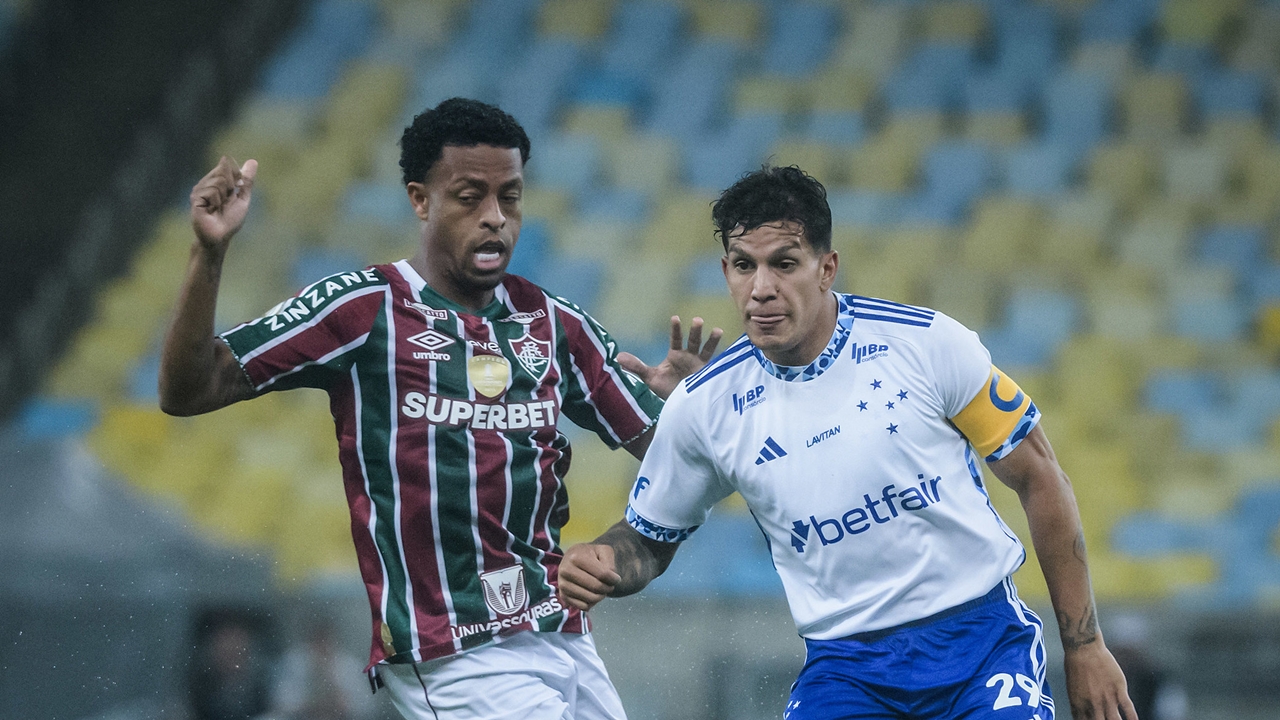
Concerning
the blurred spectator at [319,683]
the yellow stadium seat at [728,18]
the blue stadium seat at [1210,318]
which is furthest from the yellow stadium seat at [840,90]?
the blurred spectator at [319,683]

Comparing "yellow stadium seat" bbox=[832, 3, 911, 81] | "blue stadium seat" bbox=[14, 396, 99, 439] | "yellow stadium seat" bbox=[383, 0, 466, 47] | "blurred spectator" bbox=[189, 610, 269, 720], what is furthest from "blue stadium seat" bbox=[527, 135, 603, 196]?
"blurred spectator" bbox=[189, 610, 269, 720]

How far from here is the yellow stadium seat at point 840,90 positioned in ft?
39.3

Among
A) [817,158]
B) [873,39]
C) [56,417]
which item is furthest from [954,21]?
[56,417]

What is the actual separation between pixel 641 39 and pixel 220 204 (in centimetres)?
980

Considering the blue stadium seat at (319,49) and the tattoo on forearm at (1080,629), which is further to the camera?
the blue stadium seat at (319,49)

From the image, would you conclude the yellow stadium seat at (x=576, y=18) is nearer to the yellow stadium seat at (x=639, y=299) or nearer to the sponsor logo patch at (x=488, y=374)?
the yellow stadium seat at (x=639, y=299)

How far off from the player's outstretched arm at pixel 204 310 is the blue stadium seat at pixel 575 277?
24.0 feet

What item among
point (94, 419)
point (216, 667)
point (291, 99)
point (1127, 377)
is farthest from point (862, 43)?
point (216, 667)

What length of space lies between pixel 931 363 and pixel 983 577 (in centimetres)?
49

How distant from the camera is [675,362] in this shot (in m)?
4.06

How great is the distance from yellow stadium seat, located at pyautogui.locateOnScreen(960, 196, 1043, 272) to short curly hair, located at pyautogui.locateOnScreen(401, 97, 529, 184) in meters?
7.74

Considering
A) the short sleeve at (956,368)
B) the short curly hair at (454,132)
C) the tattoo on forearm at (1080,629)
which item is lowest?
the tattoo on forearm at (1080,629)

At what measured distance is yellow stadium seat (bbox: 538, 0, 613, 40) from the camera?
498 inches

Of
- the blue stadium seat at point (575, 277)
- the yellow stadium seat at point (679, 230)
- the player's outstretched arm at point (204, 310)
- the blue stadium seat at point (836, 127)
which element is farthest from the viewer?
the blue stadium seat at point (836, 127)
